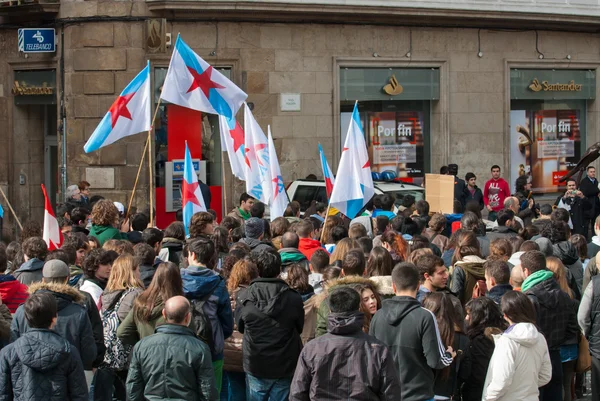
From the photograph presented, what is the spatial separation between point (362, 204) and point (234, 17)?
7568 mm

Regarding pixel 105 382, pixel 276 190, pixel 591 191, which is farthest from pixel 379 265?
pixel 591 191

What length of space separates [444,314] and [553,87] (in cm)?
1678

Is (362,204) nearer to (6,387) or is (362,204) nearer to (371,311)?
(371,311)

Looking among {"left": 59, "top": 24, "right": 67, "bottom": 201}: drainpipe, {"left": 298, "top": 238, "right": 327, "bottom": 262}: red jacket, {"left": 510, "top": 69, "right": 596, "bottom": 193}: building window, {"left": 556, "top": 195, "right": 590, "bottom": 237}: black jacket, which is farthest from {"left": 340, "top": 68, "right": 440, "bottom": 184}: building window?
{"left": 298, "top": 238, "right": 327, "bottom": 262}: red jacket

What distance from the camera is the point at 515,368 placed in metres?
6.55

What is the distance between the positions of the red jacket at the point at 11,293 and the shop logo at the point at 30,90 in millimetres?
11837

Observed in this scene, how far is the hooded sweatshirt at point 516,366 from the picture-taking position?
6.52m

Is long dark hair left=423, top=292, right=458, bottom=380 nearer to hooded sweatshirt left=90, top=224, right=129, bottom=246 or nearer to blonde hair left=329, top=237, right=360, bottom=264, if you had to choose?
blonde hair left=329, top=237, right=360, bottom=264

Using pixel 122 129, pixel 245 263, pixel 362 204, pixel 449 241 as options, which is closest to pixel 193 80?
pixel 122 129

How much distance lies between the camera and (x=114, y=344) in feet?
24.7

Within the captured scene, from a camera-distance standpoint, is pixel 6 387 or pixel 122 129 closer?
pixel 6 387

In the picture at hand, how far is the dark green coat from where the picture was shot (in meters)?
6.11

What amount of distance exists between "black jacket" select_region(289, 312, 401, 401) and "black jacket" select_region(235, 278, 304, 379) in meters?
1.55

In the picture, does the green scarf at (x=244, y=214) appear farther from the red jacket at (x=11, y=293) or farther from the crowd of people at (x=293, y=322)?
the red jacket at (x=11, y=293)
